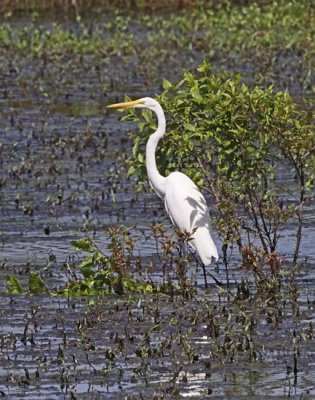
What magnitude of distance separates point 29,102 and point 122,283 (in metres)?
9.45

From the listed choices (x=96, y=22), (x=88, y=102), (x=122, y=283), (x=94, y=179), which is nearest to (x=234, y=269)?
(x=122, y=283)

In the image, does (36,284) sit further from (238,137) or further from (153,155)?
(238,137)

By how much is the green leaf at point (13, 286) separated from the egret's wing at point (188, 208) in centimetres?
128

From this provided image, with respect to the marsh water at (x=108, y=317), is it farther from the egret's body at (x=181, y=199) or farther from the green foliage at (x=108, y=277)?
the egret's body at (x=181, y=199)

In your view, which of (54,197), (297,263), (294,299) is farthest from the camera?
(54,197)

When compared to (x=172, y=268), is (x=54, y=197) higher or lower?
higher

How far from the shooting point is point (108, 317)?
8.48 metres

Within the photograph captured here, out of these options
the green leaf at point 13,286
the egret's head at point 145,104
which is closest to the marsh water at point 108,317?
the green leaf at point 13,286

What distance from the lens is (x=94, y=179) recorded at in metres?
13.7

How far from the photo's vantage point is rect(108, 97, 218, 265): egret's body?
9711 millimetres

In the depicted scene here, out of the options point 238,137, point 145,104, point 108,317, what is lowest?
point 108,317

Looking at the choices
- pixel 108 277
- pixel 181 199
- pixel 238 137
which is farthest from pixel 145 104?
pixel 108 277

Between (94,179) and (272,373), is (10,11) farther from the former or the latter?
(272,373)

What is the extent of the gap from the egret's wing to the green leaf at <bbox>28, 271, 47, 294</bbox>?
1147mm
